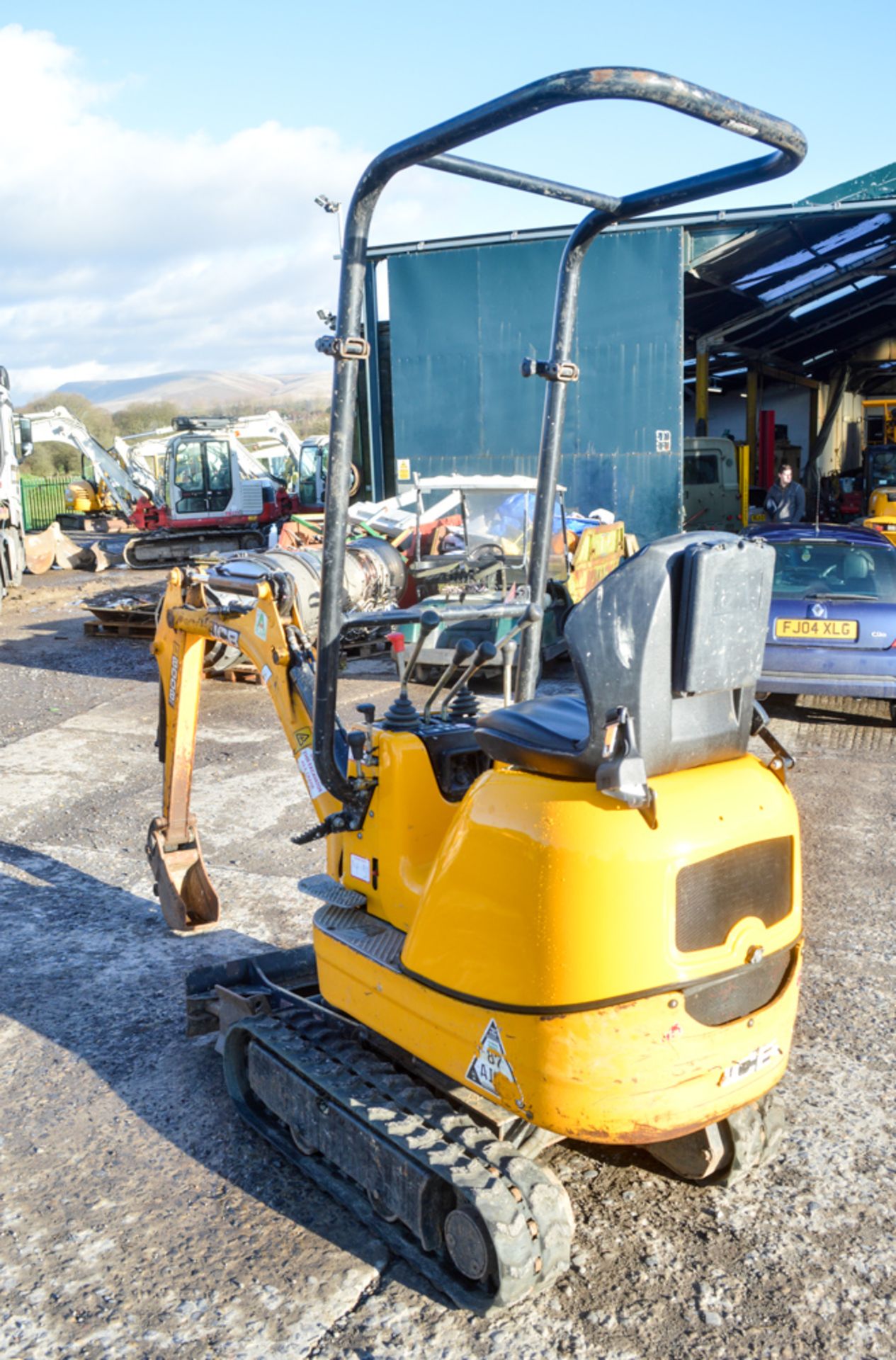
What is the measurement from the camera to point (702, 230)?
1484cm

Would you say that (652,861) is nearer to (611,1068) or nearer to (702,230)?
(611,1068)

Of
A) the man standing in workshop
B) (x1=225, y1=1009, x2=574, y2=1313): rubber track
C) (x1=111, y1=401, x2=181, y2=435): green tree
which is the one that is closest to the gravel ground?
(x1=225, y1=1009, x2=574, y2=1313): rubber track

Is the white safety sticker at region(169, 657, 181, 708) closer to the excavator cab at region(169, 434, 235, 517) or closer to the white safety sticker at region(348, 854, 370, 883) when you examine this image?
the white safety sticker at region(348, 854, 370, 883)

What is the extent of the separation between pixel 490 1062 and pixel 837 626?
20.9 feet

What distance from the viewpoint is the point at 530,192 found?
338cm

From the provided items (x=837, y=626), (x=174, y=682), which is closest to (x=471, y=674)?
(x=174, y=682)

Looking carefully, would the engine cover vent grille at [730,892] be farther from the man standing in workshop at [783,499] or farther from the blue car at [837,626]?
the man standing in workshop at [783,499]

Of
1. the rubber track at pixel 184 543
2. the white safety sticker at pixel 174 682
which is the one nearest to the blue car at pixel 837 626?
the white safety sticker at pixel 174 682

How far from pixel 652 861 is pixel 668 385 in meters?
13.5

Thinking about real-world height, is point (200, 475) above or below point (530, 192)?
above

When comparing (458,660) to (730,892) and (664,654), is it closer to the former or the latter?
(664,654)

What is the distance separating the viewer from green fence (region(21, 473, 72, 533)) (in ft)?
120

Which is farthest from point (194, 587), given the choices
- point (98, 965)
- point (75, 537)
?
point (75, 537)

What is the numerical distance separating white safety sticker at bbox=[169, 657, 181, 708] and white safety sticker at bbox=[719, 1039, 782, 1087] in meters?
2.98
